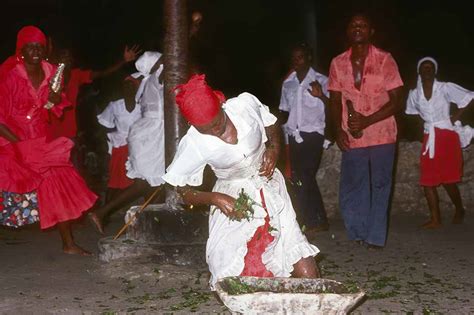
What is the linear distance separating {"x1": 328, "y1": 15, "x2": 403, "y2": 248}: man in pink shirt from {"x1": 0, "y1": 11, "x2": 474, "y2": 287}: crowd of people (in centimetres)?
1

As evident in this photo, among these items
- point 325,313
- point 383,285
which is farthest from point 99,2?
point 325,313

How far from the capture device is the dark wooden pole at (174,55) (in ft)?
22.7

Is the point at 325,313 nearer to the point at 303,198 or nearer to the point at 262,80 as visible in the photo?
the point at 303,198

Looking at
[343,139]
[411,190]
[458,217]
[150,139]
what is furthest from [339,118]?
[411,190]

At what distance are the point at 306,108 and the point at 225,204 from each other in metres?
3.89

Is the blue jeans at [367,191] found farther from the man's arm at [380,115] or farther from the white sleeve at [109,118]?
the white sleeve at [109,118]

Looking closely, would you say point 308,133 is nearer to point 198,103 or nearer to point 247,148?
point 247,148

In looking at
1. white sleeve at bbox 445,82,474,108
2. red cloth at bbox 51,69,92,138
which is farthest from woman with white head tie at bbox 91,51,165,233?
white sleeve at bbox 445,82,474,108

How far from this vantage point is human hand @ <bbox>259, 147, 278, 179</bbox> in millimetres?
5199

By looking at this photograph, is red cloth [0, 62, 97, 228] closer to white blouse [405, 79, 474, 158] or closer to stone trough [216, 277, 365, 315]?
stone trough [216, 277, 365, 315]

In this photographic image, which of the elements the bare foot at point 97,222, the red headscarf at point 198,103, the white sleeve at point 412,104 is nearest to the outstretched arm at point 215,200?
the red headscarf at point 198,103

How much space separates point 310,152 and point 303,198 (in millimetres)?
499

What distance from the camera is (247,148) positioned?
199 inches

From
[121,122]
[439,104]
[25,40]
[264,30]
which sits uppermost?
[264,30]
